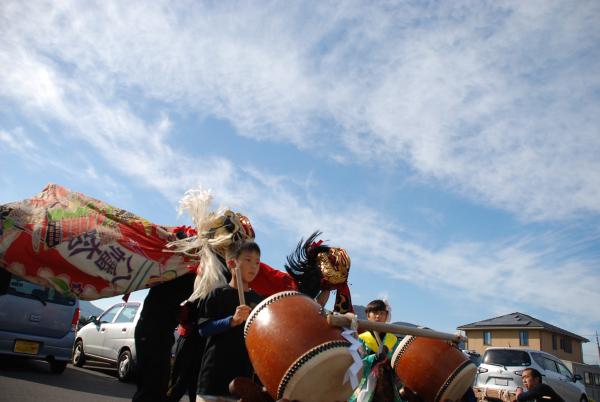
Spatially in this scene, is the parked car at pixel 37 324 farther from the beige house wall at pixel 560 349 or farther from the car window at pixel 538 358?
the beige house wall at pixel 560 349

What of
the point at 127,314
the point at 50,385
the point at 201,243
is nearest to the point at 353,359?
the point at 201,243

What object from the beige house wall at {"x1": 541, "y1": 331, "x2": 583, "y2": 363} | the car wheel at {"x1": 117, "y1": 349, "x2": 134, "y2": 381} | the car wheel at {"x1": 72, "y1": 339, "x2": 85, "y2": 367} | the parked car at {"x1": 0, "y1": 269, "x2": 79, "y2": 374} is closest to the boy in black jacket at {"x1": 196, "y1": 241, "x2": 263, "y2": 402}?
the parked car at {"x1": 0, "y1": 269, "x2": 79, "y2": 374}

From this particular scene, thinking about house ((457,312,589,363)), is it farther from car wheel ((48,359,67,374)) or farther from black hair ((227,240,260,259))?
black hair ((227,240,260,259))

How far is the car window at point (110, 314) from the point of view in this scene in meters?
9.91

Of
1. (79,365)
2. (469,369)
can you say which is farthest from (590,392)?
(469,369)

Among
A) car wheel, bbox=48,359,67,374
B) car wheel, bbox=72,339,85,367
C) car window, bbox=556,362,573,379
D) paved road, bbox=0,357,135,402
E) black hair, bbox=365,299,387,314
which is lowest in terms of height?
paved road, bbox=0,357,135,402

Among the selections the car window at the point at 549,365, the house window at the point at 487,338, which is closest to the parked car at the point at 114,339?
the car window at the point at 549,365

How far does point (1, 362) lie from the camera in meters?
8.10

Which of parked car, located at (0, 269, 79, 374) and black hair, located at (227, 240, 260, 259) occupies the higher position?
black hair, located at (227, 240, 260, 259)

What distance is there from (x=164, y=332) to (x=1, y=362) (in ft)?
21.2

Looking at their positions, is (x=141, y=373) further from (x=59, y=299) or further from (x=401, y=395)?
(x=59, y=299)

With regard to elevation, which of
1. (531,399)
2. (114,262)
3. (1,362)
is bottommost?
(1,362)

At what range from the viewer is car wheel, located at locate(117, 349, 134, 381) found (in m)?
8.61

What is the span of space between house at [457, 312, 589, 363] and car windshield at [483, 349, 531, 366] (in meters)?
23.5
